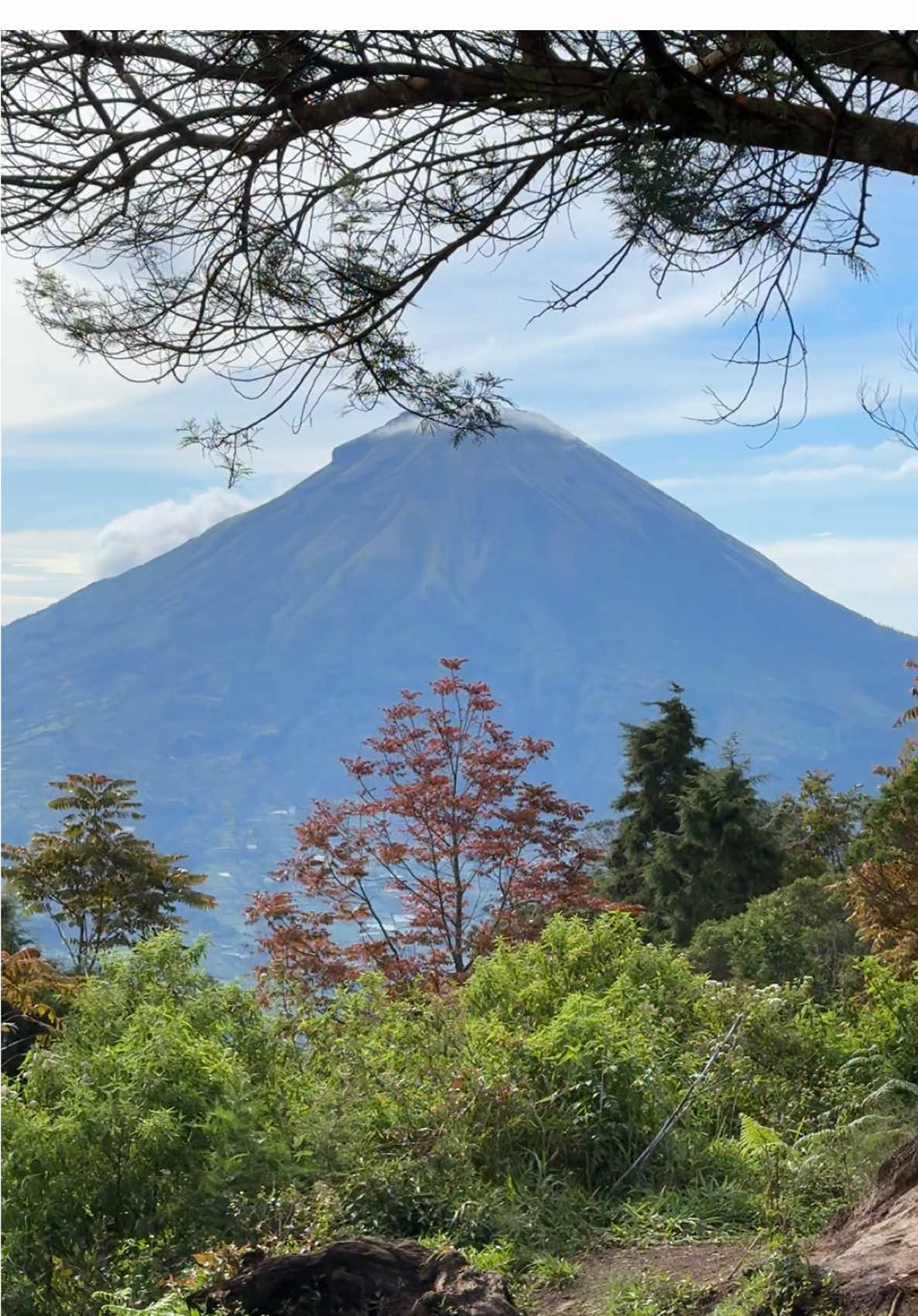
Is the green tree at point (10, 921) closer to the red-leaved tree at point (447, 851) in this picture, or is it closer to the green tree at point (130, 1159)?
the red-leaved tree at point (447, 851)

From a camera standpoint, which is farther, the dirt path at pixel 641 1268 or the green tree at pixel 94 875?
the green tree at pixel 94 875

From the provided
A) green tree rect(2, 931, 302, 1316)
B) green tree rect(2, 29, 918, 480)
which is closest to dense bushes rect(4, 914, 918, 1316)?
green tree rect(2, 931, 302, 1316)

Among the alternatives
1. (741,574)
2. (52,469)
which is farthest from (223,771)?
(52,469)

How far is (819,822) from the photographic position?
33.0 ft

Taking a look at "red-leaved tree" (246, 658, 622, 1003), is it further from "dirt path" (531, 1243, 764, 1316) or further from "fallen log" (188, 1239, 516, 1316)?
"fallen log" (188, 1239, 516, 1316)

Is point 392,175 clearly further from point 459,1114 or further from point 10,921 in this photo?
point 10,921

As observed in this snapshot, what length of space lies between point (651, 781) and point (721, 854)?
4.72 ft

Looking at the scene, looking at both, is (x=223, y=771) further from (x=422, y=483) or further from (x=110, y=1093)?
(x=110, y=1093)

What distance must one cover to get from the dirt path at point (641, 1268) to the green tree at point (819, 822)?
7.15 m

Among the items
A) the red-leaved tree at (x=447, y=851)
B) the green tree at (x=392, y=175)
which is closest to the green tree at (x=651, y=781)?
the red-leaved tree at (x=447, y=851)

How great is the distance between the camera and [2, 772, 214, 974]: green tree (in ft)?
22.7

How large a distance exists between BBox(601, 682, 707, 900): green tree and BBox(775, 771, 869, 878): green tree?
867 millimetres

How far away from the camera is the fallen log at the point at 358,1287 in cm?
196

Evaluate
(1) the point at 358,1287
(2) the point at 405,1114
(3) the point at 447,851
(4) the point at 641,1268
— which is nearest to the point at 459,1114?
(2) the point at 405,1114
